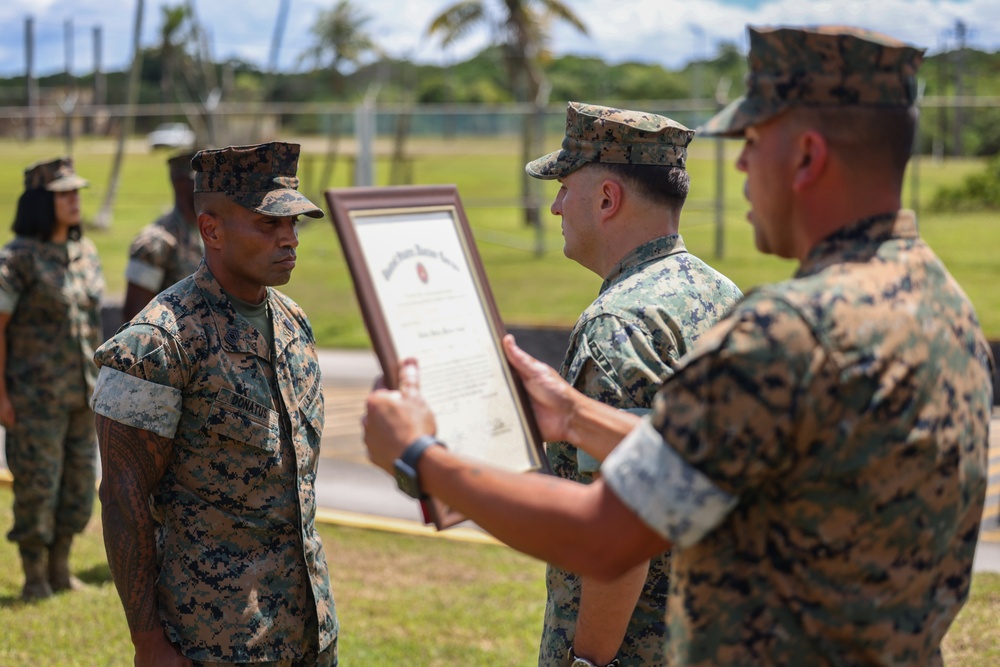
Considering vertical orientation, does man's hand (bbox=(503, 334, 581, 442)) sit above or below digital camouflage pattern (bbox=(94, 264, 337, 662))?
above

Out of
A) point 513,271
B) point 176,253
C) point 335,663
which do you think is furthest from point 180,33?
point 335,663

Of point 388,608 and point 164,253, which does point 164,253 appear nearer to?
point 164,253

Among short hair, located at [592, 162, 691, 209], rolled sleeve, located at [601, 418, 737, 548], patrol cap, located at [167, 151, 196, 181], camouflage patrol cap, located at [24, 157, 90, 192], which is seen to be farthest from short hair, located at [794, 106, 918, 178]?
patrol cap, located at [167, 151, 196, 181]

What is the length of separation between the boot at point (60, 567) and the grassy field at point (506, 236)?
682 centimetres

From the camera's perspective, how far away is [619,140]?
312 cm

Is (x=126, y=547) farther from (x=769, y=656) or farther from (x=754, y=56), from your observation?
(x=754, y=56)

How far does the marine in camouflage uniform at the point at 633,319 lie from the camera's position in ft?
9.25

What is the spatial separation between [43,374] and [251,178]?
3604mm

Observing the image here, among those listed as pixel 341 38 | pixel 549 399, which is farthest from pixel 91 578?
pixel 341 38

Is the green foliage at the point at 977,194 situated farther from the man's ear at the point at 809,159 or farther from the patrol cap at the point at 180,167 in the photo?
the man's ear at the point at 809,159

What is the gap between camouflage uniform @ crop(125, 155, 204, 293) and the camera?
22.1 ft

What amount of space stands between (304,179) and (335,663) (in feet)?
66.8

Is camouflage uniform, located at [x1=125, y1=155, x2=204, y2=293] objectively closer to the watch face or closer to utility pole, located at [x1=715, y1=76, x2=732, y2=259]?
the watch face

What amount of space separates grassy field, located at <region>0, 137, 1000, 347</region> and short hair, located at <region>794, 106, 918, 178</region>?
10.4 meters
